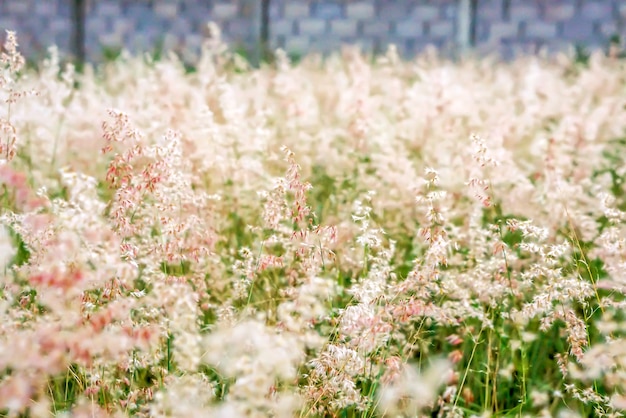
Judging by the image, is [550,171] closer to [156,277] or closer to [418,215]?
[418,215]

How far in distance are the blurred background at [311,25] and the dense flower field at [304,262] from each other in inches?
111

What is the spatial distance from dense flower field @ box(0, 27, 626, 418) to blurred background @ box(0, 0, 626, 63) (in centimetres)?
281

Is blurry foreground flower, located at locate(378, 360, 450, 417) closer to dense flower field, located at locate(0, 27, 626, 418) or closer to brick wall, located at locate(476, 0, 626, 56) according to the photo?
dense flower field, located at locate(0, 27, 626, 418)

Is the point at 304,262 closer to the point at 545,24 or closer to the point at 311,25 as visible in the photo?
the point at 311,25

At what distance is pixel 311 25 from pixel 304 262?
587cm

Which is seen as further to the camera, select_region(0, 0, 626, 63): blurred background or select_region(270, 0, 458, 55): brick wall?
select_region(270, 0, 458, 55): brick wall

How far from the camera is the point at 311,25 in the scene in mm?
7348

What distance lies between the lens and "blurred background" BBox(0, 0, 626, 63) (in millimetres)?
7137

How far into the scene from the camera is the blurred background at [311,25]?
714 cm

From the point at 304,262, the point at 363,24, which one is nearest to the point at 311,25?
the point at 363,24

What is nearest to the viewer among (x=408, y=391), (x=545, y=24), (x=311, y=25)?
(x=408, y=391)

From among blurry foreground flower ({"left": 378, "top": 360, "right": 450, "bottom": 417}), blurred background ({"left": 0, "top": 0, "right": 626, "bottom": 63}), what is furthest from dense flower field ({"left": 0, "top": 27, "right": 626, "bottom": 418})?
blurred background ({"left": 0, "top": 0, "right": 626, "bottom": 63})

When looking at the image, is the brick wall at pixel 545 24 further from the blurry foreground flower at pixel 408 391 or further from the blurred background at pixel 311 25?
the blurry foreground flower at pixel 408 391

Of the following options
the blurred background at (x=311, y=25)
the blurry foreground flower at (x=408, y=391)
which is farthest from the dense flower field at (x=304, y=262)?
the blurred background at (x=311, y=25)
